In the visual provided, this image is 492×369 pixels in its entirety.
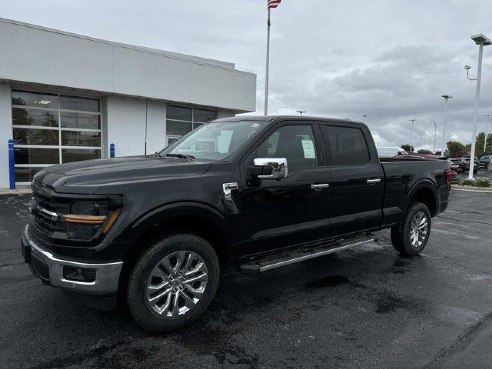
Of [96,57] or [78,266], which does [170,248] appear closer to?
[78,266]

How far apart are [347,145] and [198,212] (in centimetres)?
251

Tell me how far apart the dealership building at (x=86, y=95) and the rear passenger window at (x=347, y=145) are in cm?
761

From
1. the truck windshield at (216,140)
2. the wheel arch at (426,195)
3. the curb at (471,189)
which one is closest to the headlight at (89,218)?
the truck windshield at (216,140)

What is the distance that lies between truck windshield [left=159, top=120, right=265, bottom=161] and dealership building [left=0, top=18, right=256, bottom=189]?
704 cm

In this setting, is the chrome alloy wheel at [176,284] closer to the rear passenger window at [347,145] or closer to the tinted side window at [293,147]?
the tinted side window at [293,147]

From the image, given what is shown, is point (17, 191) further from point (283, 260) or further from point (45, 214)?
point (283, 260)

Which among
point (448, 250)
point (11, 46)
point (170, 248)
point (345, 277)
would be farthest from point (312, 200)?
point (11, 46)

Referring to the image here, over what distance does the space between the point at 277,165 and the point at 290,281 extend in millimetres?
1851

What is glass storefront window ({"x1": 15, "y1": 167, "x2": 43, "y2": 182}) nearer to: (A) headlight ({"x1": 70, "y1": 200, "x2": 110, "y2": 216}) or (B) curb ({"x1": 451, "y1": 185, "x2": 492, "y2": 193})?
(A) headlight ({"x1": 70, "y1": 200, "x2": 110, "y2": 216})

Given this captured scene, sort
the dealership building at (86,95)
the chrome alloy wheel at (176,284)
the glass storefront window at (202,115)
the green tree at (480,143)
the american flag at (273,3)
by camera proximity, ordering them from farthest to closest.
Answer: the green tree at (480,143), the glass storefront window at (202,115), the american flag at (273,3), the dealership building at (86,95), the chrome alloy wheel at (176,284)

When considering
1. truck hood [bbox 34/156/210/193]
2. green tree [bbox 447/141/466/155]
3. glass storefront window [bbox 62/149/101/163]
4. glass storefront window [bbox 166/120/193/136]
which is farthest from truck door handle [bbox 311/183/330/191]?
green tree [bbox 447/141/466/155]

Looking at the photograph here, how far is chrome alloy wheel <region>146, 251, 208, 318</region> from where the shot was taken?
3.41m

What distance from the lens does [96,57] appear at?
48.8 feet

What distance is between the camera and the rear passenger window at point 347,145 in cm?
496
